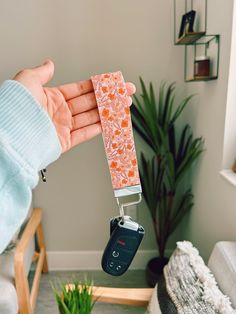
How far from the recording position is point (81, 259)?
224cm

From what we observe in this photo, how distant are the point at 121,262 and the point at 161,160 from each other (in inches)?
41.7

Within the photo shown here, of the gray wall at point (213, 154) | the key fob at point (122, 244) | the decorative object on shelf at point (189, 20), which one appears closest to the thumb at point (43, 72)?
the key fob at point (122, 244)

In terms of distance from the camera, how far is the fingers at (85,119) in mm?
737

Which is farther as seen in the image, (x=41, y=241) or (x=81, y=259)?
(x=81, y=259)

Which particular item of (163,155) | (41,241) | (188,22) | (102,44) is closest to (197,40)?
(188,22)

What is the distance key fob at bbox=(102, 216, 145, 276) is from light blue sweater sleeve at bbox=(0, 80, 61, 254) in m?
0.27

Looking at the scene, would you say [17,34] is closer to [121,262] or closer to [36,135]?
[36,135]

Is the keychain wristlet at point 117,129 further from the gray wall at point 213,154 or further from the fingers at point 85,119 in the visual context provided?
the gray wall at point 213,154

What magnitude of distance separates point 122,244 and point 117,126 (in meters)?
0.31

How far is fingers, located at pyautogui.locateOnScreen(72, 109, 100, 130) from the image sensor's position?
0.74 metres

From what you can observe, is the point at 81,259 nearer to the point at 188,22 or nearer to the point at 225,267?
the point at 225,267

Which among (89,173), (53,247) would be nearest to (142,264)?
(53,247)

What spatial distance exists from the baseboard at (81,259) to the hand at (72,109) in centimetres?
171

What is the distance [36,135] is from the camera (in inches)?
21.6
